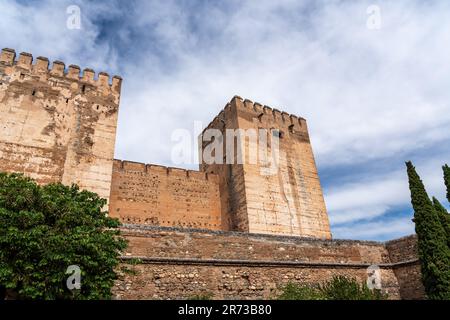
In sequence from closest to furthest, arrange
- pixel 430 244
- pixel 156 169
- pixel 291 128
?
pixel 430 244, pixel 156 169, pixel 291 128

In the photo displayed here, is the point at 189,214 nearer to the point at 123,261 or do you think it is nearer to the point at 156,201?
the point at 156,201

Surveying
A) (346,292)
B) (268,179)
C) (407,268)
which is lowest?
(346,292)

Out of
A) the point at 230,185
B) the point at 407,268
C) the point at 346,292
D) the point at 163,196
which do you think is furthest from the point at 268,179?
the point at 346,292

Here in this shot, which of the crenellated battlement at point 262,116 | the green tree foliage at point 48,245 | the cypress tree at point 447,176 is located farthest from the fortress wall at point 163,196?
the cypress tree at point 447,176

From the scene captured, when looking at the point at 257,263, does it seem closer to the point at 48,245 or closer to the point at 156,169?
the point at 48,245

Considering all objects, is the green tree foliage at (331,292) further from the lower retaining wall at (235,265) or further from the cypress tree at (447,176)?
the cypress tree at (447,176)

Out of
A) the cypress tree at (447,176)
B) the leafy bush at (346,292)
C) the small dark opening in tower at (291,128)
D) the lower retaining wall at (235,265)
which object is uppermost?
the small dark opening in tower at (291,128)

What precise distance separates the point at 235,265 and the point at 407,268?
6.60 m

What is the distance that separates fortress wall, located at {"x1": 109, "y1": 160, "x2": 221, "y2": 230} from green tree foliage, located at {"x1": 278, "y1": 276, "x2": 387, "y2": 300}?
7650 millimetres

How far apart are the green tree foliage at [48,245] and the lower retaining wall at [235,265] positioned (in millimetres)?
1489

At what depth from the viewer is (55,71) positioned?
15.2m

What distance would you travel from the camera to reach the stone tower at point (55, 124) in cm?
1316

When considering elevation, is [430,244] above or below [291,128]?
below

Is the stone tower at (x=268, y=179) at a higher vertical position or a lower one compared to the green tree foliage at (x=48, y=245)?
higher
